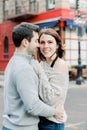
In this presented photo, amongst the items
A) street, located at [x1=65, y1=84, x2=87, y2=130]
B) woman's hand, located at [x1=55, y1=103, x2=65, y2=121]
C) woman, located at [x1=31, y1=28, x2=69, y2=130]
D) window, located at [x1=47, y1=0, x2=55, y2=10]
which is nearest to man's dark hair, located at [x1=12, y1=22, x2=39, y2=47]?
woman, located at [x1=31, y1=28, x2=69, y2=130]

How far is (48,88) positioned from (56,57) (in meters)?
0.44

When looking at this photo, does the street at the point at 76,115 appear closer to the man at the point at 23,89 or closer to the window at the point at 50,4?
the man at the point at 23,89

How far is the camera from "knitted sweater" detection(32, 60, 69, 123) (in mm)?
2842

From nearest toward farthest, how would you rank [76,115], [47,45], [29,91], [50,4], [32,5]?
[29,91] → [47,45] → [76,115] → [50,4] → [32,5]

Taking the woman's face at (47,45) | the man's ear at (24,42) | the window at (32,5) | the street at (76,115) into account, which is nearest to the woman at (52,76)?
the woman's face at (47,45)

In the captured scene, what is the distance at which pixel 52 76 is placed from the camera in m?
2.98

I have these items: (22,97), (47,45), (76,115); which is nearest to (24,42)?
(47,45)

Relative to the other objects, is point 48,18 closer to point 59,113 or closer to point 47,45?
point 47,45

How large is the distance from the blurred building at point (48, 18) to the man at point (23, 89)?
1969 cm

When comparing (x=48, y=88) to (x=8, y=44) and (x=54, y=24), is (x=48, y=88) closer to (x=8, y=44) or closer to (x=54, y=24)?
(x=54, y=24)

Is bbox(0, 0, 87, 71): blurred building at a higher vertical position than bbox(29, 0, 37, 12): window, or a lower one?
lower

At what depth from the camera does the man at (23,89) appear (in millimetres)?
2744

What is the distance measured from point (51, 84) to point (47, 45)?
41 cm

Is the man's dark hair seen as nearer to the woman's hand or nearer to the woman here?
the woman
